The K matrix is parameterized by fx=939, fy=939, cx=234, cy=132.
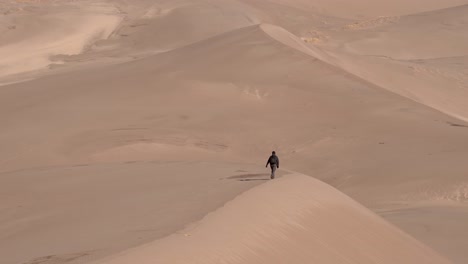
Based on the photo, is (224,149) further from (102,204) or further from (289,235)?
(289,235)

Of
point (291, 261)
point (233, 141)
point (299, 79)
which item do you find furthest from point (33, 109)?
point (291, 261)

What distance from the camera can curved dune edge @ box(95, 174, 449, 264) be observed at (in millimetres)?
8188

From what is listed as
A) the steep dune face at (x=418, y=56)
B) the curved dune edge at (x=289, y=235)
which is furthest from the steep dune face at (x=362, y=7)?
the curved dune edge at (x=289, y=235)

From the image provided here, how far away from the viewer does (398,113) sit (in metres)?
22.8

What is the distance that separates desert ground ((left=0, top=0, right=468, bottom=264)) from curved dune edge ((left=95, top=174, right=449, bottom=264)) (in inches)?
1.1

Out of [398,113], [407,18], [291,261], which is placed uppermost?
[291,261]

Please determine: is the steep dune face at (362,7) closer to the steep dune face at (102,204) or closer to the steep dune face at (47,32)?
the steep dune face at (47,32)

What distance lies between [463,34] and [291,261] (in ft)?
136

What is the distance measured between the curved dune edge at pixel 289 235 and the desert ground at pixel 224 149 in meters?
0.03

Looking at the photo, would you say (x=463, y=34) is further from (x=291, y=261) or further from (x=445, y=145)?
(x=291, y=261)

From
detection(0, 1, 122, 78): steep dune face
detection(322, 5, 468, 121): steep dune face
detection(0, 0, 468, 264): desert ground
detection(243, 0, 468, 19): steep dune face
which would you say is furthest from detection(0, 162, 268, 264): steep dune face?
detection(243, 0, 468, 19): steep dune face

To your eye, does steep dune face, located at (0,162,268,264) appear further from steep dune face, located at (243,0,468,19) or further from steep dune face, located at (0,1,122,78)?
steep dune face, located at (243,0,468,19)

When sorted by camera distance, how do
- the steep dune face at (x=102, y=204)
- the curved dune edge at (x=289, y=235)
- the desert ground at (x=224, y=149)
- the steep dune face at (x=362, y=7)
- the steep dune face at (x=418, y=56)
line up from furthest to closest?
the steep dune face at (x=362, y=7) → the steep dune face at (x=418, y=56) → the desert ground at (x=224, y=149) → the steep dune face at (x=102, y=204) → the curved dune edge at (x=289, y=235)

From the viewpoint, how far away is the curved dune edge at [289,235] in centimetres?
819
